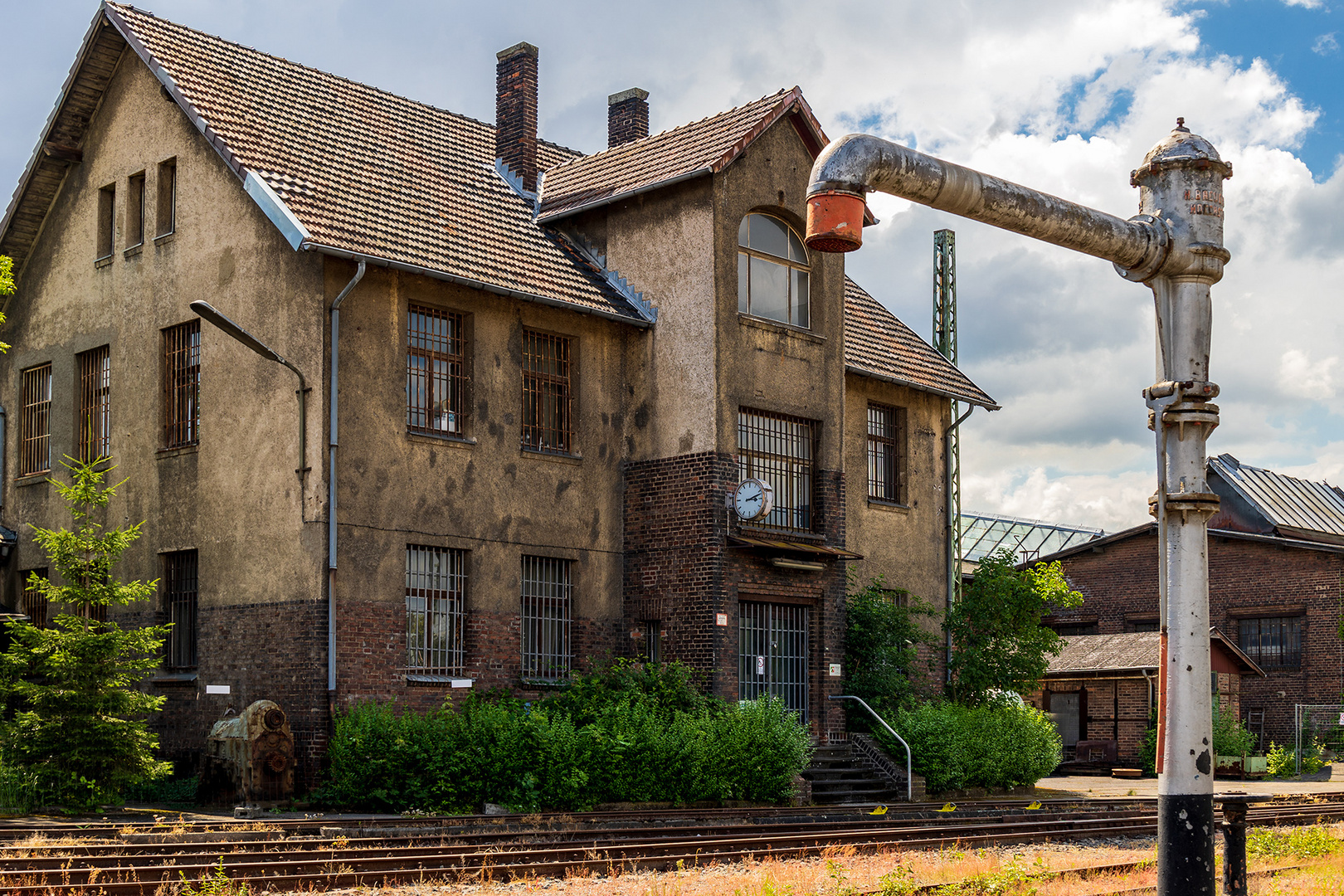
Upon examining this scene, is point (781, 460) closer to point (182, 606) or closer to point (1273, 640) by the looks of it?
point (182, 606)

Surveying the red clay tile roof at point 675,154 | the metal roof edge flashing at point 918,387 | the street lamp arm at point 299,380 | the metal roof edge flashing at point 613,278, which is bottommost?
the street lamp arm at point 299,380

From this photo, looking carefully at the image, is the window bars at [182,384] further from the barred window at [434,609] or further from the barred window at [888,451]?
the barred window at [888,451]

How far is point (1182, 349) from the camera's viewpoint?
26.2ft

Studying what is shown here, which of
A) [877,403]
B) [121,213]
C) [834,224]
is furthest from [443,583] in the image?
[834,224]

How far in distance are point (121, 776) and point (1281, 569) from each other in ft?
98.8

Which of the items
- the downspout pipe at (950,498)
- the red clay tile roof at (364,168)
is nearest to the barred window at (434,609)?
the red clay tile roof at (364,168)

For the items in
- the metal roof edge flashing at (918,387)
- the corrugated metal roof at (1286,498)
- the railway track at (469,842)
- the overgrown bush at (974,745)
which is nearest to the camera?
the railway track at (469,842)

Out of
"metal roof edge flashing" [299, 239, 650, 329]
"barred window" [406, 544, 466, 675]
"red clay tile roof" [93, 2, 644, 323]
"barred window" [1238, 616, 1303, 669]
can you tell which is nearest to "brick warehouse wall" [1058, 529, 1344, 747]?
"barred window" [1238, 616, 1303, 669]

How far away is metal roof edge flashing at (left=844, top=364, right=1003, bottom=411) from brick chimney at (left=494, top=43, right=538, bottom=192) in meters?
6.71

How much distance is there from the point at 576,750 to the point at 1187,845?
462 inches

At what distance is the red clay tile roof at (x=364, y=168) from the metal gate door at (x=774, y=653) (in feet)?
17.1

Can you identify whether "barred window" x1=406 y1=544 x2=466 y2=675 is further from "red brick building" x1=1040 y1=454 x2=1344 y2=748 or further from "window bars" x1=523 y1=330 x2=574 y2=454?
"red brick building" x1=1040 y1=454 x2=1344 y2=748

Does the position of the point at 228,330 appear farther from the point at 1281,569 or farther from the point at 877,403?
the point at 1281,569

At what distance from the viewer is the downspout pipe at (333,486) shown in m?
18.9
